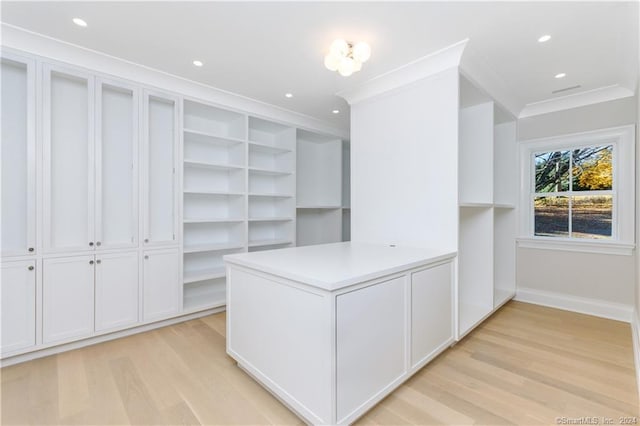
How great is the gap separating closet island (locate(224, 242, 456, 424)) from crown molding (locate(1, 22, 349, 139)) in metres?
2.05

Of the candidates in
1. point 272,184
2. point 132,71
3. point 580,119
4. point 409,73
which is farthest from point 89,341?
point 580,119

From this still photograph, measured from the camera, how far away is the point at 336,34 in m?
2.16

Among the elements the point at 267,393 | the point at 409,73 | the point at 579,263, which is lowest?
the point at 267,393

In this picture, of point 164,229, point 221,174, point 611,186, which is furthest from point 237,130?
point 611,186

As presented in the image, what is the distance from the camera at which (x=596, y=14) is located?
6.31 ft

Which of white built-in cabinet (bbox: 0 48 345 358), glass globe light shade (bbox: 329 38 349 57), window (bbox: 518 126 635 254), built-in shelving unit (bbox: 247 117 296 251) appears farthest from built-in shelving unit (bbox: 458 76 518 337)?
white built-in cabinet (bbox: 0 48 345 358)

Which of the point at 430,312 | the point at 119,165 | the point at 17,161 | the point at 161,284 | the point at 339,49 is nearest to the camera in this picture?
the point at 339,49

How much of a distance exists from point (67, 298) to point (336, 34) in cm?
307

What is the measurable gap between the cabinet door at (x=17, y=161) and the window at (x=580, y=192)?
5.20 metres

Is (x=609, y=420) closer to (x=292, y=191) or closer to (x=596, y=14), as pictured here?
(x=596, y=14)

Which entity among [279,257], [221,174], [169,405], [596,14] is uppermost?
[596,14]

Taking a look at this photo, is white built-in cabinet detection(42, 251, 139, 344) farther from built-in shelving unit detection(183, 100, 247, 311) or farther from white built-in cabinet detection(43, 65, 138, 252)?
built-in shelving unit detection(183, 100, 247, 311)

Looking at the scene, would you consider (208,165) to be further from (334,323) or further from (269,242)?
(334,323)

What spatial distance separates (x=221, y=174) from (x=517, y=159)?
12.9 feet
